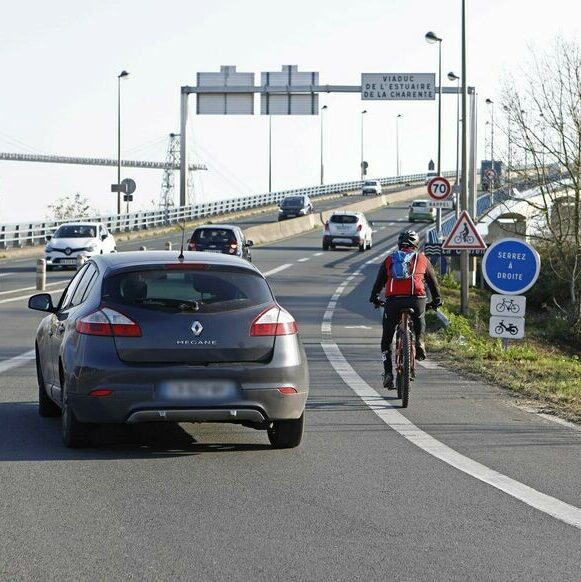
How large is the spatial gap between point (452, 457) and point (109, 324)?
2.59 m

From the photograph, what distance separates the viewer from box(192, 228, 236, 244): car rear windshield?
138 ft

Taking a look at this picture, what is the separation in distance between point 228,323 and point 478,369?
24.4 ft

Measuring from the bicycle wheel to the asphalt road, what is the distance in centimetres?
14

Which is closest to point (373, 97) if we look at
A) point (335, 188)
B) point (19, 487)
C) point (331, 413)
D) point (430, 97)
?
point (430, 97)

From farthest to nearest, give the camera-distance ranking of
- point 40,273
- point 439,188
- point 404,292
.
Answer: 1. point 439,188
2. point 40,273
3. point 404,292

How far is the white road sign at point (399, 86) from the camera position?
66188mm

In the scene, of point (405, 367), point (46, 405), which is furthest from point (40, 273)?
point (46, 405)

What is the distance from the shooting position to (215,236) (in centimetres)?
4225

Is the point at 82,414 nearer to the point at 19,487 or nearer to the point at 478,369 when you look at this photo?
the point at 19,487

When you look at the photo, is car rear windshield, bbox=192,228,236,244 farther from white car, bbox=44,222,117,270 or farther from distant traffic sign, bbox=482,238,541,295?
distant traffic sign, bbox=482,238,541,295

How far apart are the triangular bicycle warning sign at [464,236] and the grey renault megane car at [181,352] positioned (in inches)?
554

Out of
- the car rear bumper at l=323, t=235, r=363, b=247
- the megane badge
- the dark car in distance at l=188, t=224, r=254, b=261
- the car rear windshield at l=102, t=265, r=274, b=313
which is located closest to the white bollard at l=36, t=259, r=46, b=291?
the dark car in distance at l=188, t=224, r=254, b=261

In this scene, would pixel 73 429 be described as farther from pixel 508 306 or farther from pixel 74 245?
pixel 74 245

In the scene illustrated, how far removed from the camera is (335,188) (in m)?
136
